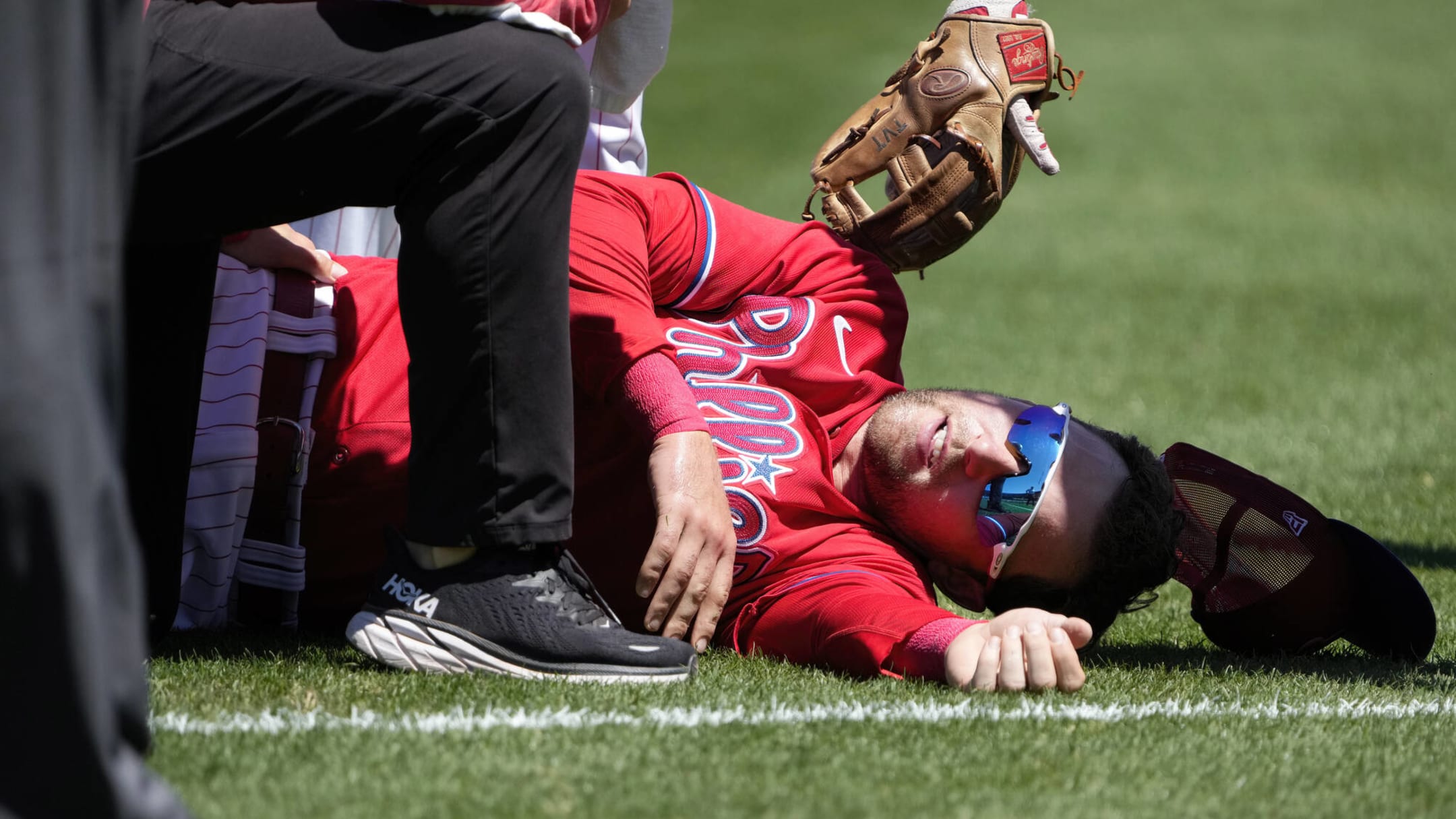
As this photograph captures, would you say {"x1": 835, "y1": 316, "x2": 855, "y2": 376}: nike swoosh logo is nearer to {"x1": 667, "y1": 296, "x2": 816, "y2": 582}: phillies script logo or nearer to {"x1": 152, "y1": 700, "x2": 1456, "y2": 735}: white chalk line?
{"x1": 667, "y1": 296, "x2": 816, "y2": 582}: phillies script logo

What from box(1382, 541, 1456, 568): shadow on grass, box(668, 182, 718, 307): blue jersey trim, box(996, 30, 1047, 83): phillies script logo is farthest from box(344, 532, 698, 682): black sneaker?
box(1382, 541, 1456, 568): shadow on grass

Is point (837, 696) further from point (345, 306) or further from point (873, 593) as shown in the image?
point (345, 306)

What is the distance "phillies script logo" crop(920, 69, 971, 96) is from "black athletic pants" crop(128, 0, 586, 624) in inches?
59.9

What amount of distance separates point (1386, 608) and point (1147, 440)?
3.20 meters

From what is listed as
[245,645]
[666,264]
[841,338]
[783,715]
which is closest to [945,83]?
[841,338]

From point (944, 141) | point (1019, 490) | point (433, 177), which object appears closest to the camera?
point (433, 177)

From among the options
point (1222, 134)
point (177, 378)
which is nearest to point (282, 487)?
point (177, 378)

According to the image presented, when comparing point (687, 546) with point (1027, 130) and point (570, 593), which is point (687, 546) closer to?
point (570, 593)

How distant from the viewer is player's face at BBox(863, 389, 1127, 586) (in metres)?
2.97

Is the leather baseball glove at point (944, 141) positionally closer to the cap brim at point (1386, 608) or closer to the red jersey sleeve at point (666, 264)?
the red jersey sleeve at point (666, 264)

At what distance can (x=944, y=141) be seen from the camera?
353 centimetres

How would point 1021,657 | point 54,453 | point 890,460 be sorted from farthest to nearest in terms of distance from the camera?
point 890,460
point 1021,657
point 54,453

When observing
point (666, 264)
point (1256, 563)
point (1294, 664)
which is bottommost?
point (1294, 664)

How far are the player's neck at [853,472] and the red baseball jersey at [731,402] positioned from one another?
0.04 metres
